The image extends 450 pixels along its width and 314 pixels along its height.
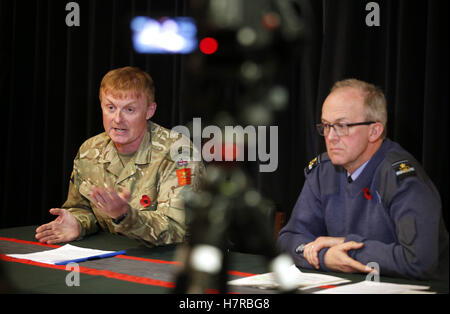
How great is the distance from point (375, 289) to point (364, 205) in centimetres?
65

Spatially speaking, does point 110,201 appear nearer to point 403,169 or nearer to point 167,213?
point 167,213

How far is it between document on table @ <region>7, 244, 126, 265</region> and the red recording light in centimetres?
134

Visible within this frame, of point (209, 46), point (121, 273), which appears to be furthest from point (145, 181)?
point (209, 46)

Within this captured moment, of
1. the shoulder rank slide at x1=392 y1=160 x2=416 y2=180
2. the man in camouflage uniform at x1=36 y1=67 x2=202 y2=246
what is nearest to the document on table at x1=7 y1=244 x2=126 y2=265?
the man in camouflage uniform at x1=36 y1=67 x2=202 y2=246

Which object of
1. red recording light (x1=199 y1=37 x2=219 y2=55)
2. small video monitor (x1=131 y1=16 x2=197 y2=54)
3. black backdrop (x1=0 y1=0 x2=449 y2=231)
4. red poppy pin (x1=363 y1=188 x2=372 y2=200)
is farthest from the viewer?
black backdrop (x1=0 y1=0 x2=449 y2=231)

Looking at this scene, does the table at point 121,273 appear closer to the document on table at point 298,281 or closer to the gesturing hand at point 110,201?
the document on table at point 298,281

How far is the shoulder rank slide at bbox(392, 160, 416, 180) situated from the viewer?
74.9 inches

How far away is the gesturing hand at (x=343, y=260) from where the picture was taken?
173 centimetres

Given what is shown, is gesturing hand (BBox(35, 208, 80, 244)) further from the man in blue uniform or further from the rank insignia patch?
the man in blue uniform

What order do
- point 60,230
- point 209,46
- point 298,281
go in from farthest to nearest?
1. point 60,230
2. point 298,281
3. point 209,46

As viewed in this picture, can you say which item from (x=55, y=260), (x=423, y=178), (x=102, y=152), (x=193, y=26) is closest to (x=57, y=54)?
(x=102, y=152)

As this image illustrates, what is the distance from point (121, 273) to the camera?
169 cm

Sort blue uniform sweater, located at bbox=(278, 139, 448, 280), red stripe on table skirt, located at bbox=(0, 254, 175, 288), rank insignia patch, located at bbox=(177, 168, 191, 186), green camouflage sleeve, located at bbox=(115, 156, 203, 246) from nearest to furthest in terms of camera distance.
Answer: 1. red stripe on table skirt, located at bbox=(0, 254, 175, 288)
2. blue uniform sweater, located at bbox=(278, 139, 448, 280)
3. green camouflage sleeve, located at bbox=(115, 156, 203, 246)
4. rank insignia patch, located at bbox=(177, 168, 191, 186)
